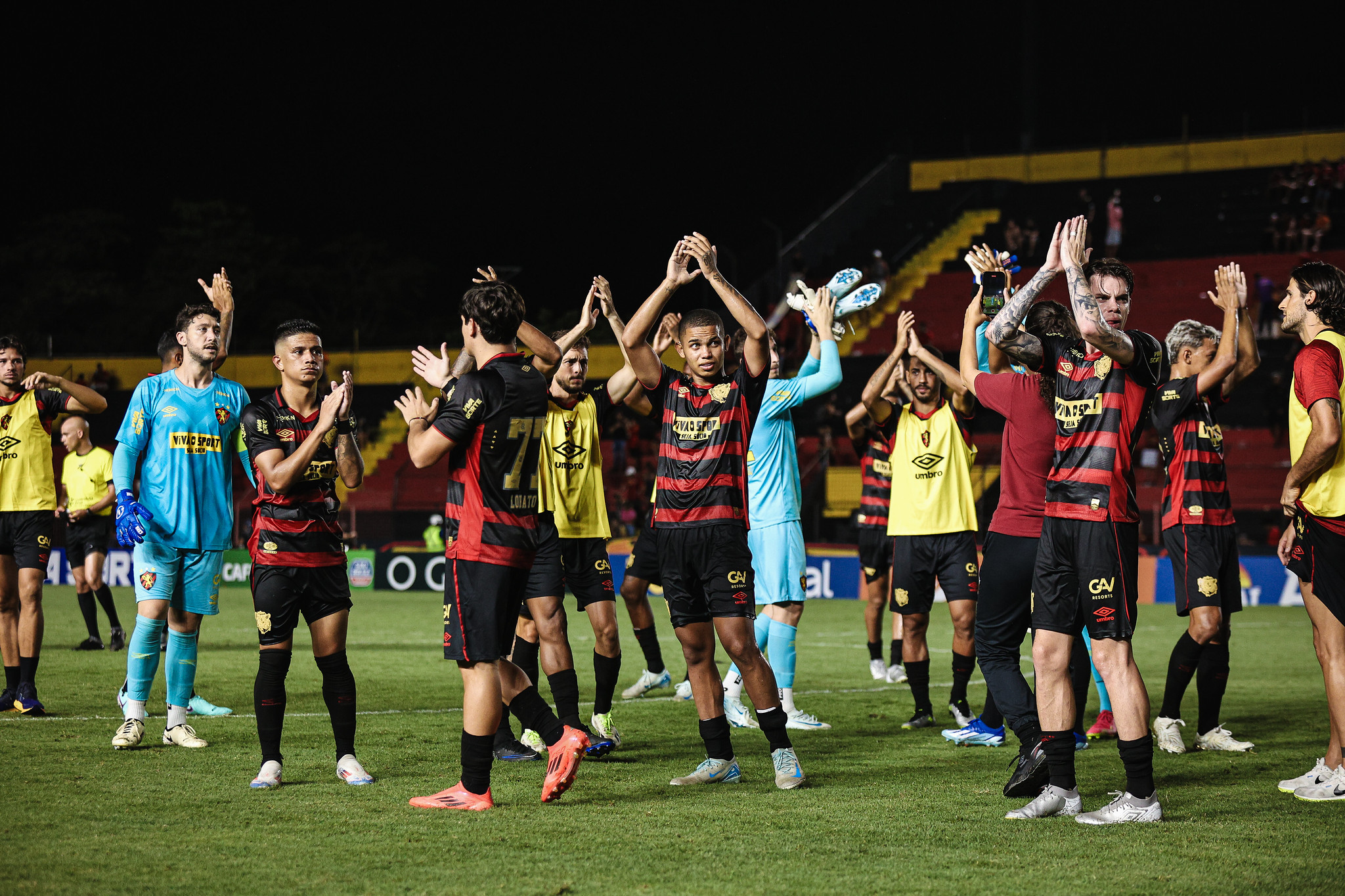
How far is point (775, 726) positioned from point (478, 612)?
171 centimetres

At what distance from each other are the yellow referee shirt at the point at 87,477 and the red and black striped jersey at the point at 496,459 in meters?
9.25

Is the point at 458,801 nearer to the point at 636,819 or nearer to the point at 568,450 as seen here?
the point at 636,819

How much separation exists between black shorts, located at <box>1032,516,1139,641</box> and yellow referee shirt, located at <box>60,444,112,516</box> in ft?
36.0

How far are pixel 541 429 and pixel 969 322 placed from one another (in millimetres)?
2322

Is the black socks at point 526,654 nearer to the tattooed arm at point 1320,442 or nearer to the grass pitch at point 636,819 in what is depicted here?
the grass pitch at point 636,819

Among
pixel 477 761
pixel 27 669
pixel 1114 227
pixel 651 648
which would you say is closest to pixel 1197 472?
pixel 651 648

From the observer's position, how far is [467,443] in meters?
5.89

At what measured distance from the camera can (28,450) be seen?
9.37 metres

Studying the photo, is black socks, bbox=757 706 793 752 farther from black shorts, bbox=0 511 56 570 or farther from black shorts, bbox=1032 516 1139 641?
black shorts, bbox=0 511 56 570

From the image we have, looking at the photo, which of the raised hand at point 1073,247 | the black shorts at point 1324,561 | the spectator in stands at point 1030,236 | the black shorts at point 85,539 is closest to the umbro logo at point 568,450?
the raised hand at point 1073,247

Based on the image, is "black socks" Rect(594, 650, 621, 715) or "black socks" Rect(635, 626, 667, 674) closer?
"black socks" Rect(594, 650, 621, 715)

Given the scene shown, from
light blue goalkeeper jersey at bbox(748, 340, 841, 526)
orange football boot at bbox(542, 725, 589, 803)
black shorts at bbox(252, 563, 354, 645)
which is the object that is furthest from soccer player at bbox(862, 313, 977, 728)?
black shorts at bbox(252, 563, 354, 645)

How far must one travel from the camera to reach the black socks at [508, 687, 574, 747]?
20.3ft

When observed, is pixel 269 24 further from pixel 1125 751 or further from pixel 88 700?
pixel 1125 751
